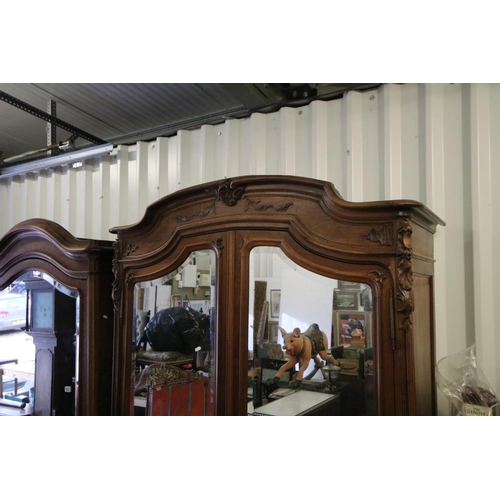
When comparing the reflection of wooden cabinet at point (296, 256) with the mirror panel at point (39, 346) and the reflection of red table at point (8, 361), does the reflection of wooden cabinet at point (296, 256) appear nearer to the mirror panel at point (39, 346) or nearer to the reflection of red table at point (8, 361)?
the mirror panel at point (39, 346)

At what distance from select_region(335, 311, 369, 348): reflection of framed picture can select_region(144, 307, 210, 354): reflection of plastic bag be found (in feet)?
1.39

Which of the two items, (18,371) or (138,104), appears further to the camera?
(138,104)

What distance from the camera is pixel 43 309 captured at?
5.59ft

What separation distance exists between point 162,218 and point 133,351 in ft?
1.64

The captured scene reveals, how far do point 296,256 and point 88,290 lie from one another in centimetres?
88

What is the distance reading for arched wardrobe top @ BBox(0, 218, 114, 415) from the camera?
1551mm

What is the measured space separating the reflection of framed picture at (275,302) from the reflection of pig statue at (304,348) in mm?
48

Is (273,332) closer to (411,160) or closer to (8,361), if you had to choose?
(411,160)

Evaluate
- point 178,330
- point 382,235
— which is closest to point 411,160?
point 382,235

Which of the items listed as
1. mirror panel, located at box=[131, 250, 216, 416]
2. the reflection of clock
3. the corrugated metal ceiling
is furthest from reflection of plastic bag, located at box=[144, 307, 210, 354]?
the corrugated metal ceiling

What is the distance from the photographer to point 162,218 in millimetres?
1398
